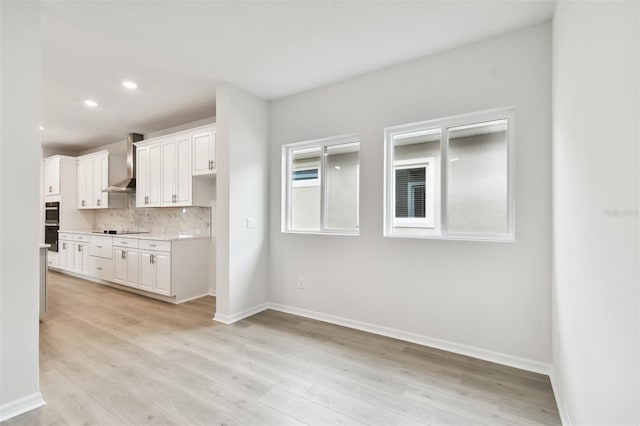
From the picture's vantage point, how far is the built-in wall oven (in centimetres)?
622

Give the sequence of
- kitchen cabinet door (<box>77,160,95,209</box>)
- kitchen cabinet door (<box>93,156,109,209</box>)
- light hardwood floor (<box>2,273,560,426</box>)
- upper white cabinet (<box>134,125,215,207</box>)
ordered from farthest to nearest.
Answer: kitchen cabinet door (<box>77,160,95,209</box>)
kitchen cabinet door (<box>93,156,109,209</box>)
upper white cabinet (<box>134,125,215,207</box>)
light hardwood floor (<box>2,273,560,426</box>)

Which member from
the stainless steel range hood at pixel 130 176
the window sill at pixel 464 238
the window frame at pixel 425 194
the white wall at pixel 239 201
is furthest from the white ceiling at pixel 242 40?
the window sill at pixel 464 238

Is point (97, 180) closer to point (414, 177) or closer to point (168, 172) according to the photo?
point (168, 172)

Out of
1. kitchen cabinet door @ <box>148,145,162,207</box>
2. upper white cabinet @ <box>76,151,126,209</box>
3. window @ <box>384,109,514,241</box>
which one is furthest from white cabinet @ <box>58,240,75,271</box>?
window @ <box>384,109,514,241</box>

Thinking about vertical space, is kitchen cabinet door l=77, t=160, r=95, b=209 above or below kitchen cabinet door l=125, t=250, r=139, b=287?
above

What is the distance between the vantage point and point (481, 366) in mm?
2432

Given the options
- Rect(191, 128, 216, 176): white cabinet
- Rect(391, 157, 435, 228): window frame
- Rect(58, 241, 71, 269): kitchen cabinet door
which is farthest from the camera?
Rect(58, 241, 71, 269): kitchen cabinet door

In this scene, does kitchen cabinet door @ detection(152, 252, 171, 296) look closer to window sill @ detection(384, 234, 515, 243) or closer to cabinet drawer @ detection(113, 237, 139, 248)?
cabinet drawer @ detection(113, 237, 139, 248)

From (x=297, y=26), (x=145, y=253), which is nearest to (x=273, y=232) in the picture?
(x=145, y=253)

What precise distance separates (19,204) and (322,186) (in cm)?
270

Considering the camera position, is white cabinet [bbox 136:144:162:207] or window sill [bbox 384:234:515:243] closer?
window sill [bbox 384:234:515:243]

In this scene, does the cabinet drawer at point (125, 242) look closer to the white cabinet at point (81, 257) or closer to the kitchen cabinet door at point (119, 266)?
the kitchen cabinet door at point (119, 266)

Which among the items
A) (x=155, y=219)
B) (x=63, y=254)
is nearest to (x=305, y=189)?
(x=155, y=219)

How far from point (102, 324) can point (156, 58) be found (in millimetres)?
3004
